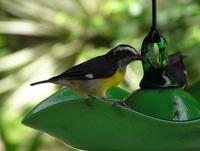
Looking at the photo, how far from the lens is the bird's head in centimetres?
147

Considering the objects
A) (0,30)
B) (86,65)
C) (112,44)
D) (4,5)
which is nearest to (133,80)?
(112,44)

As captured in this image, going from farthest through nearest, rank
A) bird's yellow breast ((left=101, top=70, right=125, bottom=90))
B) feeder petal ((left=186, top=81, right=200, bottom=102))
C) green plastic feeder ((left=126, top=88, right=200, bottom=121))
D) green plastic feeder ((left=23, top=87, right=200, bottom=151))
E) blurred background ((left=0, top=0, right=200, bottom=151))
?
blurred background ((left=0, top=0, right=200, bottom=151)), feeder petal ((left=186, top=81, right=200, bottom=102)), bird's yellow breast ((left=101, top=70, right=125, bottom=90)), green plastic feeder ((left=126, top=88, right=200, bottom=121)), green plastic feeder ((left=23, top=87, right=200, bottom=151))

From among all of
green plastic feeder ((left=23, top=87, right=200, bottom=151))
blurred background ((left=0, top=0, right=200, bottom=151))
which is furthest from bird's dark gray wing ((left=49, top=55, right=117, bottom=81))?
blurred background ((left=0, top=0, right=200, bottom=151))

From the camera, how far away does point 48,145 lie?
3.84 meters

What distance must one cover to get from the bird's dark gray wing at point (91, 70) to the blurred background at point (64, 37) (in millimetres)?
2215

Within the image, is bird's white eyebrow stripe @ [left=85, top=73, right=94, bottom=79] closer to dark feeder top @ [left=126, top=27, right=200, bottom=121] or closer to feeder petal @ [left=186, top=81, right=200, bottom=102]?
dark feeder top @ [left=126, top=27, right=200, bottom=121]

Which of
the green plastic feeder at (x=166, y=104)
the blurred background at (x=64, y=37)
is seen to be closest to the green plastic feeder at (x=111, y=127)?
the green plastic feeder at (x=166, y=104)

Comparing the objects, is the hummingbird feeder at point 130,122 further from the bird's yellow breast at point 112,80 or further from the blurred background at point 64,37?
the blurred background at point 64,37

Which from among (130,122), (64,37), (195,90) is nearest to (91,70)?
(130,122)

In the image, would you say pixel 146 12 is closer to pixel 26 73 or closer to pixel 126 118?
pixel 26 73

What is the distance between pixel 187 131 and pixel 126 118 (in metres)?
0.13

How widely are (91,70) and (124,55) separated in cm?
9

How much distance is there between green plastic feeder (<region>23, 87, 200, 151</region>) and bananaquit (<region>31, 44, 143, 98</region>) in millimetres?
147

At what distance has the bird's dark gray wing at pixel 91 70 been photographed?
1.46m
